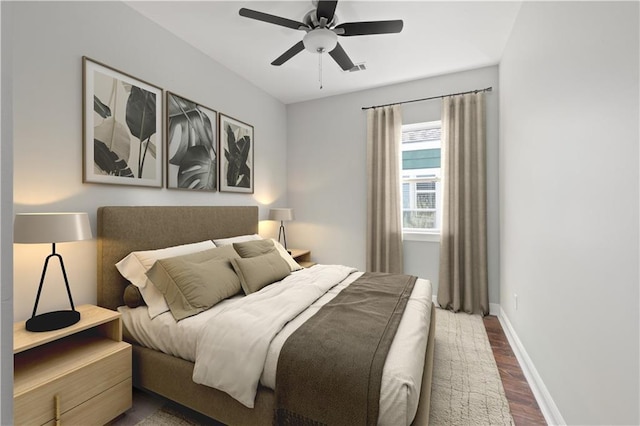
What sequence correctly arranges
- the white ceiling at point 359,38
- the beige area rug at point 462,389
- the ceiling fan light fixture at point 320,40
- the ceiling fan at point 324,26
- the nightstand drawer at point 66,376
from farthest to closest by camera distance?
1. the white ceiling at point 359,38
2. the ceiling fan light fixture at point 320,40
3. the ceiling fan at point 324,26
4. the beige area rug at point 462,389
5. the nightstand drawer at point 66,376

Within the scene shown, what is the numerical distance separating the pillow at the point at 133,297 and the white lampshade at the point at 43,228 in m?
0.57

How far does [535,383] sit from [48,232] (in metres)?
3.21

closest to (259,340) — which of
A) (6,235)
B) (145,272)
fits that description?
(145,272)

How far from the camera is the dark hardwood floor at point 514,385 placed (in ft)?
5.72

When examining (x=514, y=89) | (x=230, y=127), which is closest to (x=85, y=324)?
(x=230, y=127)

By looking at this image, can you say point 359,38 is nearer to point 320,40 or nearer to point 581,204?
point 320,40

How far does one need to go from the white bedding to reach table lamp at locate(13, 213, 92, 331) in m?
0.41

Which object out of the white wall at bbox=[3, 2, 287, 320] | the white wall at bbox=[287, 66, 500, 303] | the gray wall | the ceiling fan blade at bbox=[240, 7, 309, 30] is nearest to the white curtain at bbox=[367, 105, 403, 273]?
the white wall at bbox=[287, 66, 500, 303]

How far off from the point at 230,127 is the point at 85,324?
2423mm

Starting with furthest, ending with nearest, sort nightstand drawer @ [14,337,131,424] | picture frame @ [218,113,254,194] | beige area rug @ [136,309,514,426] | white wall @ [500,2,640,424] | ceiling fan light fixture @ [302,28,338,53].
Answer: picture frame @ [218,113,254,194] → ceiling fan light fixture @ [302,28,338,53] → beige area rug @ [136,309,514,426] → nightstand drawer @ [14,337,131,424] → white wall @ [500,2,640,424]


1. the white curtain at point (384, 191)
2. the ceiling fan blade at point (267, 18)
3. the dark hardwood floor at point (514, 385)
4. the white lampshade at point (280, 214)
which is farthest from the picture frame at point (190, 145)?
→ the dark hardwood floor at point (514, 385)

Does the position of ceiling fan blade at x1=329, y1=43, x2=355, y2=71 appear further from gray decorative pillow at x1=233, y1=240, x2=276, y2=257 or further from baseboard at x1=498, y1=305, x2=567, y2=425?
baseboard at x1=498, y1=305, x2=567, y2=425

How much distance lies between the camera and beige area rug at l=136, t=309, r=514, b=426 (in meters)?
1.72

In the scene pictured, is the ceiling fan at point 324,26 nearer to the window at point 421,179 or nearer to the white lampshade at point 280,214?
the window at point 421,179
